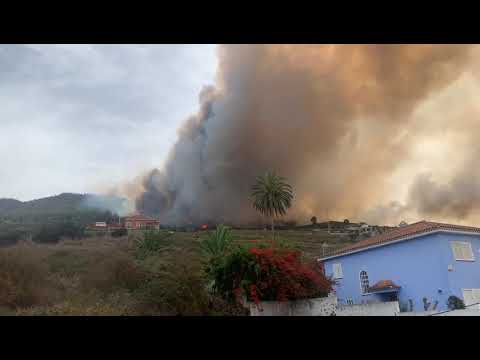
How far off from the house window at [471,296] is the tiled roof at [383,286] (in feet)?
8.93

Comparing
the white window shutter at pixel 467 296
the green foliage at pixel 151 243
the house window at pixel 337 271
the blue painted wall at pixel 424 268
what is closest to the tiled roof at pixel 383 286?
the blue painted wall at pixel 424 268

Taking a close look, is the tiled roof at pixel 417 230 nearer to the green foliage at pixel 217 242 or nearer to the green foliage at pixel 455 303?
the green foliage at pixel 455 303

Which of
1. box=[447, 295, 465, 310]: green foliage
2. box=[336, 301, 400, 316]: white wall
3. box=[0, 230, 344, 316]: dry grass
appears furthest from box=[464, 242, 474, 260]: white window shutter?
box=[0, 230, 344, 316]: dry grass

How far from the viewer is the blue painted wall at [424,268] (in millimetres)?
16375

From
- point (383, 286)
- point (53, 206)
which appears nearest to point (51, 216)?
point (53, 206)

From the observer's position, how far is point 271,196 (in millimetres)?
39688

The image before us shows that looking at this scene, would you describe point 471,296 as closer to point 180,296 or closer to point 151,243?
point 180,296

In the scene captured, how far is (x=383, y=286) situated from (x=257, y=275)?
1016cm

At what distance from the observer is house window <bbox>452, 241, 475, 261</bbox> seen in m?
17.1

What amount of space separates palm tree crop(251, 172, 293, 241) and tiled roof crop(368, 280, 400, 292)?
826 inches

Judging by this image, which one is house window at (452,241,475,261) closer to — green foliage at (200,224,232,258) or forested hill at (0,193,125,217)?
green foliage at (200,224,232,258)
